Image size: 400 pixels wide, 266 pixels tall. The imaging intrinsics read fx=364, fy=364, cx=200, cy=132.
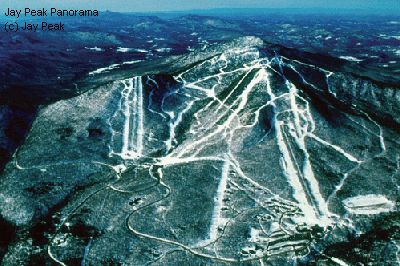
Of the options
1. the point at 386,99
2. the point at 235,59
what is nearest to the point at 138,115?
the point at 235,59

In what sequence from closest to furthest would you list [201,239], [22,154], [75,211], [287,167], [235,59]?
1. [201,239]
2. [75,211]
3. [287,167]
4. [22,154]
5. [235,59]

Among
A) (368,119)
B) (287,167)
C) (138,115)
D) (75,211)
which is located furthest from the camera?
(138,115)

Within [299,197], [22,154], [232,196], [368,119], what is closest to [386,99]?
[368,119]

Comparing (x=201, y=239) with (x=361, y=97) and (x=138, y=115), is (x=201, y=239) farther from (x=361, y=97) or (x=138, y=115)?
(x=361, y=97)

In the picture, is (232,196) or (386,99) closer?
(232,196)

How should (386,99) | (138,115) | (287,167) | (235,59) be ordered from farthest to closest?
(235,59) → (386,99) → (138,115) → (287,167)

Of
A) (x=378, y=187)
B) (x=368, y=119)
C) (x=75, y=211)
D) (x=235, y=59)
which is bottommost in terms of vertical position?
(x=75, y=211)

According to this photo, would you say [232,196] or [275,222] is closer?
[275,222]

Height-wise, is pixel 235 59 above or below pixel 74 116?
above

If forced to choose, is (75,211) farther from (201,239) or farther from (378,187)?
(378,187)
